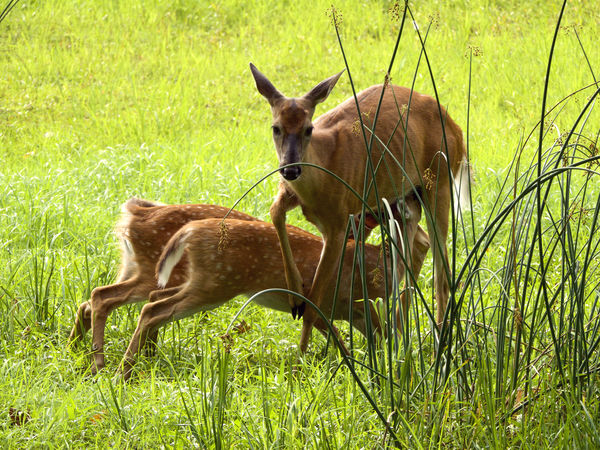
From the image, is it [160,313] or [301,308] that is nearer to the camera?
[301,308]

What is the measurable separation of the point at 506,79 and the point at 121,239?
6.75m

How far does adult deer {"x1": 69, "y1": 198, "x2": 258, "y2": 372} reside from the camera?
492 cm

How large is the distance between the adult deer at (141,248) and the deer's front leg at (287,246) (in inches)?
30.4

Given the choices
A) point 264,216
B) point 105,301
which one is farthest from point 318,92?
point 264,216

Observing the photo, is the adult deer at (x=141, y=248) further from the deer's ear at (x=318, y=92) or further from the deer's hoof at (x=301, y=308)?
the deer's ear at (x=318, y=92)

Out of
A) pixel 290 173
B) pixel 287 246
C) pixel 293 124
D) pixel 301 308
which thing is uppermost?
pixel 293 124

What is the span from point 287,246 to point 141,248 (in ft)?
3.68

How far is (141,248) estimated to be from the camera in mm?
5129

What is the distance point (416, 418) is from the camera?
2.94 metres

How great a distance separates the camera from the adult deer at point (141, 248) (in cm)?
492

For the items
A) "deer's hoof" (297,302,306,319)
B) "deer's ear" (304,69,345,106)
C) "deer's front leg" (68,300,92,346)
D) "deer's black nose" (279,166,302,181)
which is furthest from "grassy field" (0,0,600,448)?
"deer's black nose" (279,166,302,181)

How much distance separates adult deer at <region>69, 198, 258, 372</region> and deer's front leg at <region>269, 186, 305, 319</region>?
772mm

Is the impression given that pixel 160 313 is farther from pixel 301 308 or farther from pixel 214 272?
pixel 301 308

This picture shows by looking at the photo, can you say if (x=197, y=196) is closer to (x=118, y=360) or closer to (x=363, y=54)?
(x=118, y=360)
